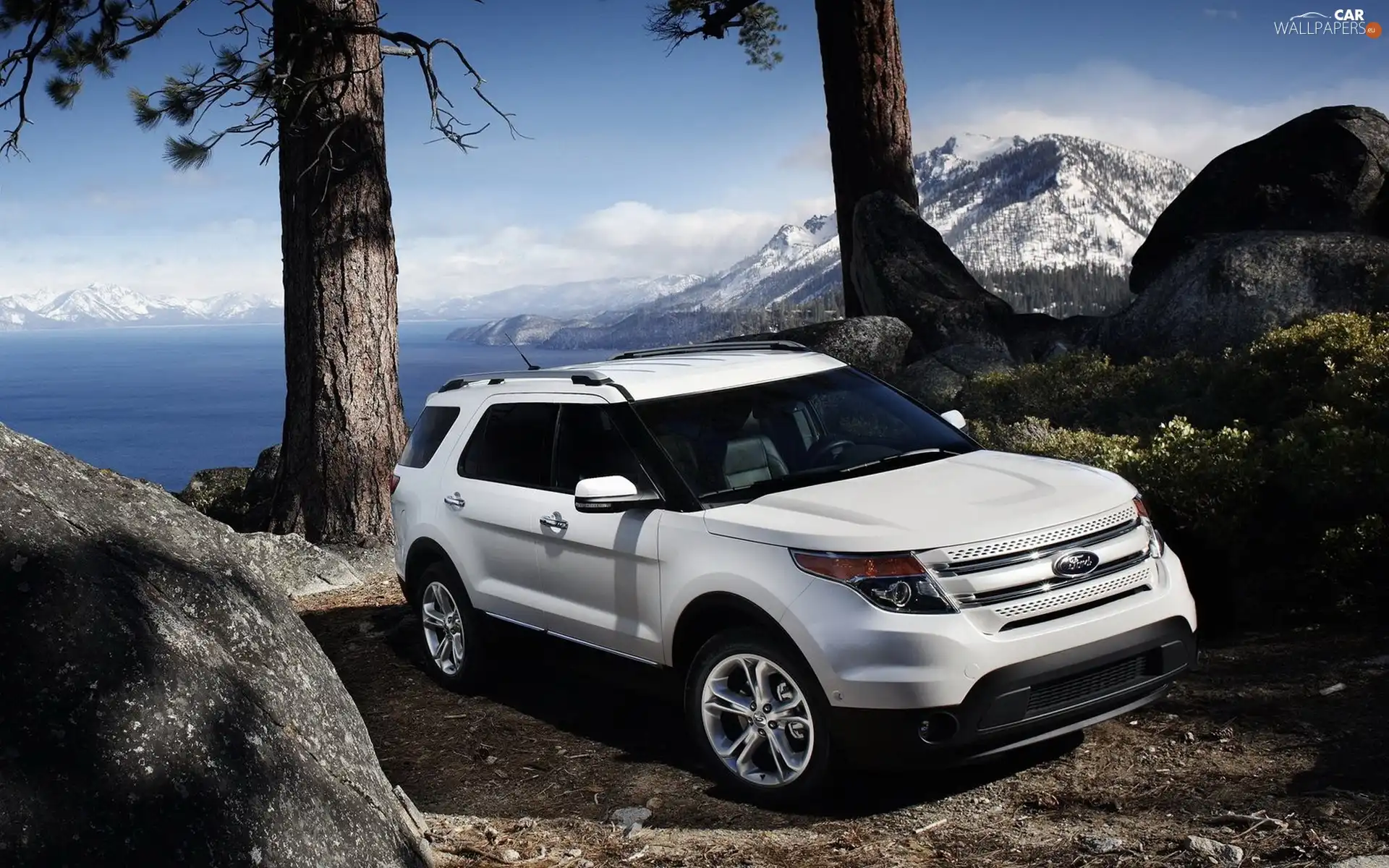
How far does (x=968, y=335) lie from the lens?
613 inches

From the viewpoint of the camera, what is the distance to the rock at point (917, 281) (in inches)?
619

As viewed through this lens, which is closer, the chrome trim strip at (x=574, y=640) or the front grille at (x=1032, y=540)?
the front grille at (x=1032, y=540)

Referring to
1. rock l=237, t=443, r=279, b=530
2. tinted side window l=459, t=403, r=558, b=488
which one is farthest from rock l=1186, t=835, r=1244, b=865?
rock l=237, t=443, r=279, b=530

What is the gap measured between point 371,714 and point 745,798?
2.92 meters

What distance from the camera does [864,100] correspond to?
16.4 meters

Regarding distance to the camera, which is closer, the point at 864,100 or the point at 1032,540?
the point at 1032,540

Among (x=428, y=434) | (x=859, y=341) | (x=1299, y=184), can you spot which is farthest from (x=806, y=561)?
(x=1299, y=184)

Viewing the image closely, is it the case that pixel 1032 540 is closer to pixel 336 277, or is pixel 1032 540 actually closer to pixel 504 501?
pixel 504 501

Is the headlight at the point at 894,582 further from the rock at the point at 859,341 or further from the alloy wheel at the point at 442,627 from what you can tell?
the rock at the point at 859,341

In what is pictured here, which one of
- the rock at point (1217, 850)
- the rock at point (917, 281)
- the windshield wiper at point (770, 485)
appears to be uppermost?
the rock at point (917, 281)

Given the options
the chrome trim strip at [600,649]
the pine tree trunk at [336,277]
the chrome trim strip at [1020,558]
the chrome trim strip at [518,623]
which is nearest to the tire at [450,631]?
the chrome trim strip at [518,623]

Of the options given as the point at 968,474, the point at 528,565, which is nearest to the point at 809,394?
the point at 968,474

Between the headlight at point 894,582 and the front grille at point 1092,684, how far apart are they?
51 centimetres

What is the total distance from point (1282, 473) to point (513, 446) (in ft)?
14.8
